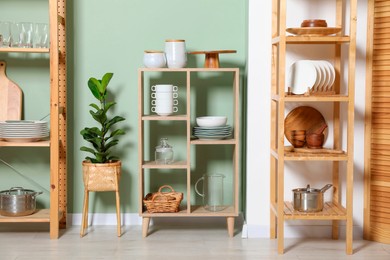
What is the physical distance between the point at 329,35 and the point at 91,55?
5.17ft

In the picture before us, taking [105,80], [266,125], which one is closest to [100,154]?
[105,80]

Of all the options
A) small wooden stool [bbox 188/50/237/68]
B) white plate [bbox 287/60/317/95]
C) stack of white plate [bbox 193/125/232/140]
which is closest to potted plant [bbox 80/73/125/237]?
stack of white plate [bbox 193/125/232/140]

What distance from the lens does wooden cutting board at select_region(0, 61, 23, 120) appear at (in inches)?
169

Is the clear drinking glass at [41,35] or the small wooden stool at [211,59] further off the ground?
the clear drinking glass at [41,35]

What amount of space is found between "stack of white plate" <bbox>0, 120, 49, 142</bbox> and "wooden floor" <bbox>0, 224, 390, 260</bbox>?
0.64 meters

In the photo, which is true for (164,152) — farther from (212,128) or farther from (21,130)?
(21,130)

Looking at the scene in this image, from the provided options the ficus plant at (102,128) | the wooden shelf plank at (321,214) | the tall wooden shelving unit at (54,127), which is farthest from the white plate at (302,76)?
the tall wooden shelving unit at (54,127)

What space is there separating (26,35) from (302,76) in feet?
5.66

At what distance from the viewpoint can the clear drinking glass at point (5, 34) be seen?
4.03m

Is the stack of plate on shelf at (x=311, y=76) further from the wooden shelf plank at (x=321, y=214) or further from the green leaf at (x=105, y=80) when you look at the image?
the green leaf at (x=105, y=80)

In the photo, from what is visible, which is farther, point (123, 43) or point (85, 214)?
point (123, 43)

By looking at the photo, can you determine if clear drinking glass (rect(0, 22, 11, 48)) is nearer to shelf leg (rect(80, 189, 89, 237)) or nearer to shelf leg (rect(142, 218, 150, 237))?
shelf leg (rect(80, 189, 89, 237))

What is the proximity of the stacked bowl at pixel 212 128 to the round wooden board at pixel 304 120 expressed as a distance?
378 millimetres

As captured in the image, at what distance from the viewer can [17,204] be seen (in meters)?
4.08
